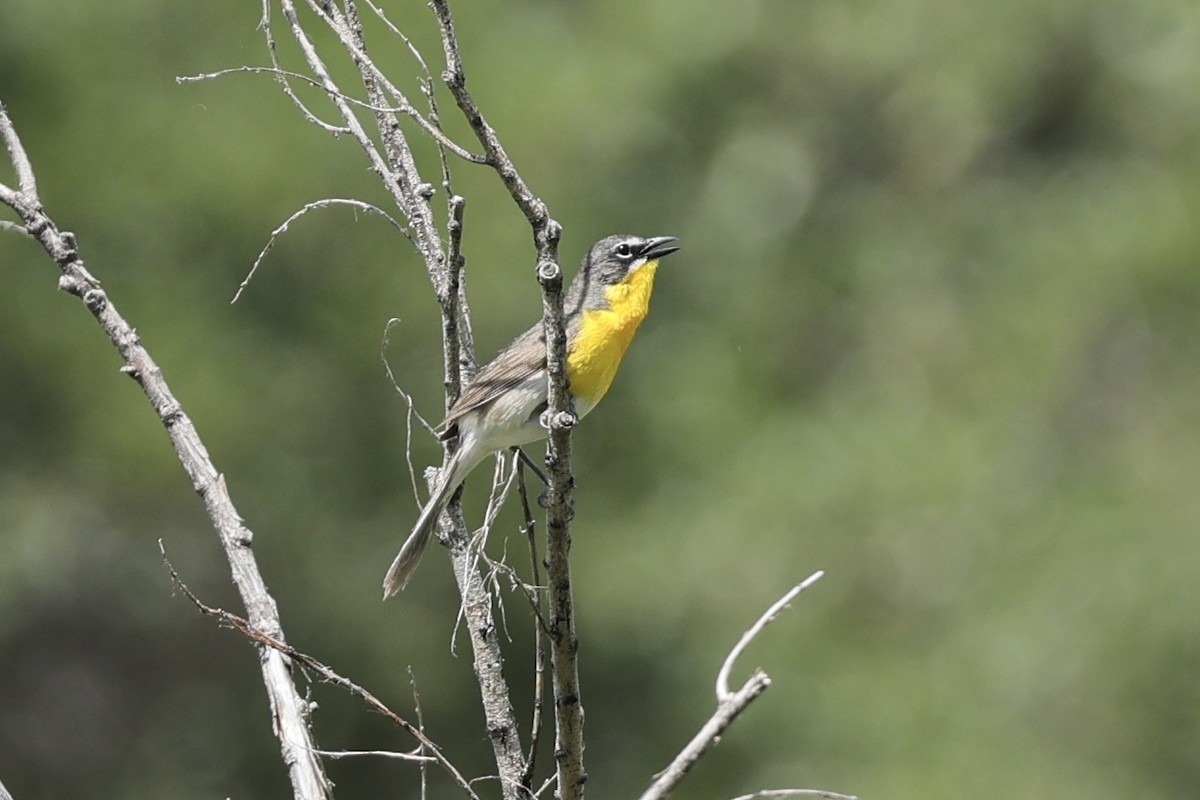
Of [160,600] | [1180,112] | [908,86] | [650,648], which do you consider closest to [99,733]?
[160,600]

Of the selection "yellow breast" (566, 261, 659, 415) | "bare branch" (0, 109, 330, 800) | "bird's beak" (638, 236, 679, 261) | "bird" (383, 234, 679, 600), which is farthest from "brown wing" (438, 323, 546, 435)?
"bare branch" (0, 109, 330, 800)

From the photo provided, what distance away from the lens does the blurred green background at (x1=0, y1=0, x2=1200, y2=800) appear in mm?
12695

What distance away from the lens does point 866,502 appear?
46.2 feet

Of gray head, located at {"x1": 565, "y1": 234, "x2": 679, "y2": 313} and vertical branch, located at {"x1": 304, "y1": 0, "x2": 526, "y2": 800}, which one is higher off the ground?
gray head, located at {"x1": 565, "y1": 234, "x2": 679, "y2": 313}

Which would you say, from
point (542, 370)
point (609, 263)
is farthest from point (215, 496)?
point (609, 263)

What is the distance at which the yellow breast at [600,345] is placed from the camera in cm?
544

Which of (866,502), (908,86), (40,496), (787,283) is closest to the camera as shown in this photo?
(40,496)

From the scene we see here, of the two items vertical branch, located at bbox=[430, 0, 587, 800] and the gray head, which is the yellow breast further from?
vertical branch, located at bbox=[430, 0, 587, 800]

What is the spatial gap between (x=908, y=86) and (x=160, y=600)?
9268 millimetres

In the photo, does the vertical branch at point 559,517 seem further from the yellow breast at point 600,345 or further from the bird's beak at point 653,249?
the bird's beak at point 653,249

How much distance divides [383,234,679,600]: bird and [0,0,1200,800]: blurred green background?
566cm

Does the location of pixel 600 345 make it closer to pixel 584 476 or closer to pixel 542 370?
pixel 542 370

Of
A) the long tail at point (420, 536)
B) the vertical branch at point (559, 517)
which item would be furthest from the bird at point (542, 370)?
the vertical branch at point (559, 517)

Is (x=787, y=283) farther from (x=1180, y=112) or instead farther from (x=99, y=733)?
(x=99, y=733)
